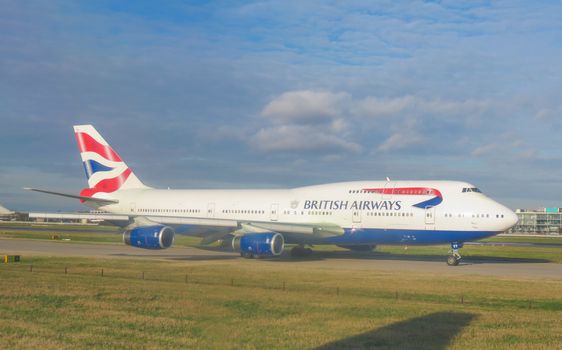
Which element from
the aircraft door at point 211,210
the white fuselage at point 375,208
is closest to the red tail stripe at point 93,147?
the white fuselage at point 375,208

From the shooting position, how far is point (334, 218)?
118ft

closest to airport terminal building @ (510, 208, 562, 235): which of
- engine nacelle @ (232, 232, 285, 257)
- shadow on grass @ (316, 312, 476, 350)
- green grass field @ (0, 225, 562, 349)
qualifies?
engine nacelle @ (232, 232, 285, 257)

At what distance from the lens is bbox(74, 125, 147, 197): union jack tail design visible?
45562 mm

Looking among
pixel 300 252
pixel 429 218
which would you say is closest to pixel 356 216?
pixel 429 218

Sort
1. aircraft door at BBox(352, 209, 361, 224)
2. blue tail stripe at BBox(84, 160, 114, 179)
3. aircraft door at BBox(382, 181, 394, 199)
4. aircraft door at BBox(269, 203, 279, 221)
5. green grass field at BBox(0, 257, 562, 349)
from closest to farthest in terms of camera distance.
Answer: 1. green grass field at BBox(0, 257, 562, 349)
2. aircraft door at BBox(382, 181, 394, 199)
3. aircraft door at BBox(352, 209, 361, 224)
4. aircraft door at BBox(269, 203, 279, 221)
5. blue tail stripe at BBox(84, 160, 114, 179)

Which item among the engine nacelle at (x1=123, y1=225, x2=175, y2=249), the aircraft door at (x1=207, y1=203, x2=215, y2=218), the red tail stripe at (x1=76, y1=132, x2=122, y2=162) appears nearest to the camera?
the engine nacelle at (x1=123, y1=225, x2=175, y2=249)

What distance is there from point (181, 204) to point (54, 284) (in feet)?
77.0

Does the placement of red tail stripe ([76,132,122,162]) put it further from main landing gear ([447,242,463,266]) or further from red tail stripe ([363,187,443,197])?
main landing gear ([447,242,463,266])

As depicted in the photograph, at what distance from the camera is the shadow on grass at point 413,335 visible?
1179 cm

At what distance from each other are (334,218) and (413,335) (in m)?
23.2

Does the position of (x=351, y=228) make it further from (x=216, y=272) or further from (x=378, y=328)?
(x=378, y=328)

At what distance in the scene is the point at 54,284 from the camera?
1998 centimetres

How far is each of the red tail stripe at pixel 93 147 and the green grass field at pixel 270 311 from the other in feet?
70.0

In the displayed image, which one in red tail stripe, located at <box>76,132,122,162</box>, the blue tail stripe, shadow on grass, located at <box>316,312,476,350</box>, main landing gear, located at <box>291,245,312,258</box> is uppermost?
red tail stripe, located at <box>76,132,122,162</box>
